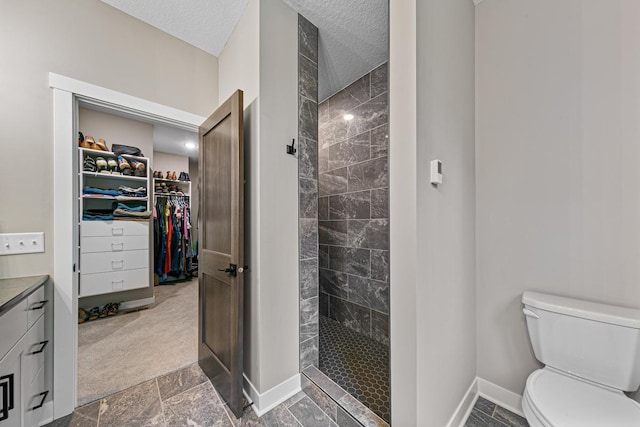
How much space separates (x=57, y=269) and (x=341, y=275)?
227cm

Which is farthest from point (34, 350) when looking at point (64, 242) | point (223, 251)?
point (223, 251)

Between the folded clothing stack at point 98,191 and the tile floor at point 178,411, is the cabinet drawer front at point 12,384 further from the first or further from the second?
the folded clothing stack at point 98,191

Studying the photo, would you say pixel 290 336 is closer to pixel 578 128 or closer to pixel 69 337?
pixel 69 337

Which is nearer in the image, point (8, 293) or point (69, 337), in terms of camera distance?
point (8, 293)

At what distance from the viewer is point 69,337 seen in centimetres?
152

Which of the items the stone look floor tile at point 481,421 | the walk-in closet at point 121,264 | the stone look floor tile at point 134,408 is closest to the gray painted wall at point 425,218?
the stone look floor tile at point 481,421

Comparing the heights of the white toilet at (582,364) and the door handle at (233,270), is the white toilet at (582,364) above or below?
below

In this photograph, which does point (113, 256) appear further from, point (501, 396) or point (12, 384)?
point (501, 396)

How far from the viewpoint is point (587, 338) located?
1.20 meters

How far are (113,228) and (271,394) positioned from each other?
9.65ft

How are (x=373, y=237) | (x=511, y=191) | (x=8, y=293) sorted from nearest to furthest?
(x=8, y=293) < (x=511, y=191) < (x=373, y=237)

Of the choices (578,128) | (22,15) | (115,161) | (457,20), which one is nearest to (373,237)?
(578,128)

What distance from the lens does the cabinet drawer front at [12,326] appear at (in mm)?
979

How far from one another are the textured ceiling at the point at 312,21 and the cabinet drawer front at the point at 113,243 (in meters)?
2.54
